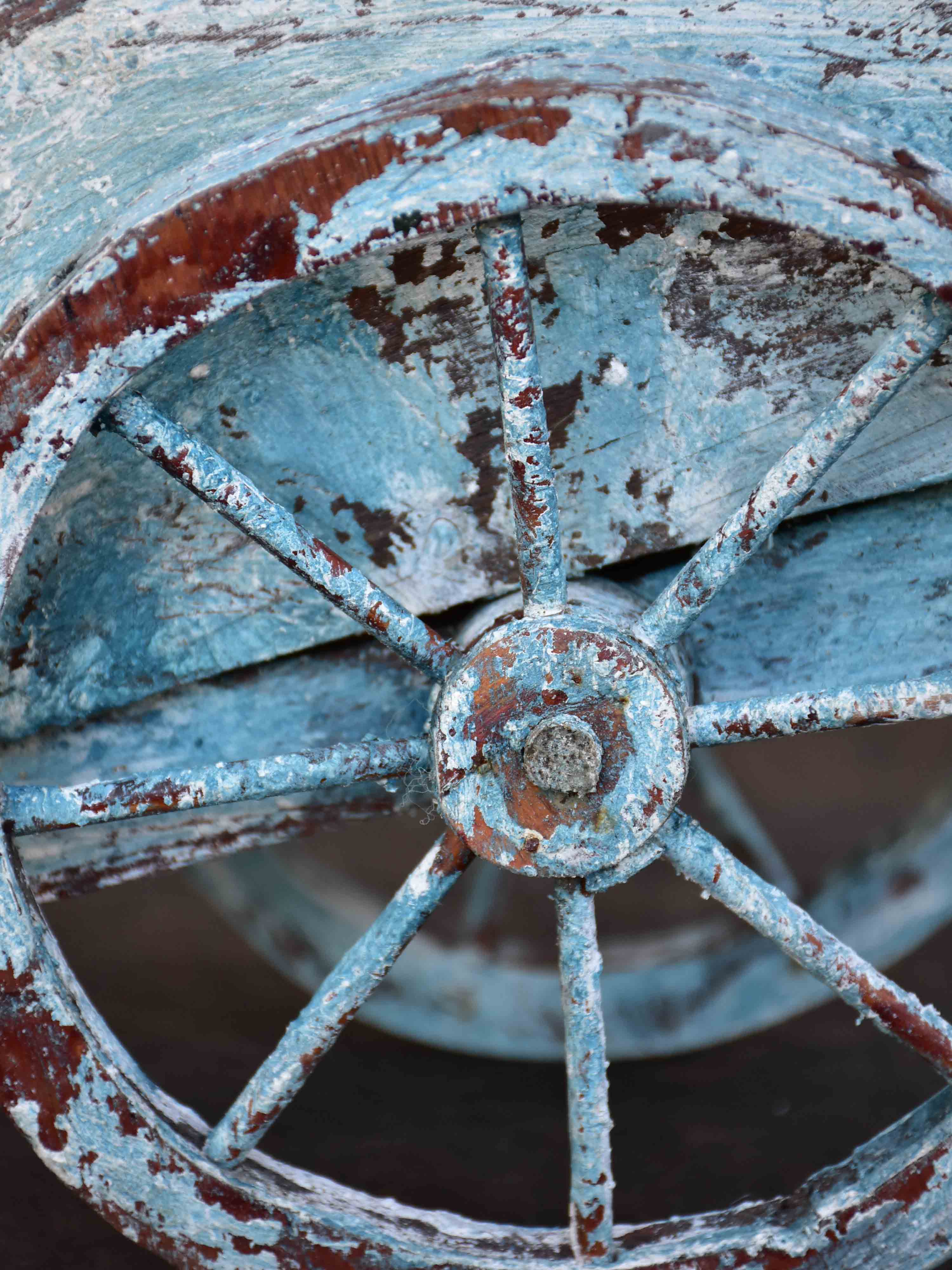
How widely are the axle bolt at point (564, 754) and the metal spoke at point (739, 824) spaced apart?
1.10 m

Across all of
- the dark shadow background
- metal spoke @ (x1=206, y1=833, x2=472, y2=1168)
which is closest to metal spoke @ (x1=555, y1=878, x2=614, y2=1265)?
metal spoke @ (x1=206, y1=833, x2=472, y2=1168)

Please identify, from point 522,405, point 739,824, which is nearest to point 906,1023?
point 522,405

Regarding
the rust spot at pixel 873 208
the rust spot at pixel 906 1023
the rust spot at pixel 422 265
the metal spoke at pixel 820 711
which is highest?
the rust spot at pixel 422 265

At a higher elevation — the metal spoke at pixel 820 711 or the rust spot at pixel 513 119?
the rust spot at pixel 513 119

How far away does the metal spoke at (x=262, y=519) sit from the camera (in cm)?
82

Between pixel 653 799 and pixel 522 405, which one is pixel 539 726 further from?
pixel 522 405

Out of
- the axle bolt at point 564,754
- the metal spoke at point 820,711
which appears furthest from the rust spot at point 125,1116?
the metal spoke at point 820,711

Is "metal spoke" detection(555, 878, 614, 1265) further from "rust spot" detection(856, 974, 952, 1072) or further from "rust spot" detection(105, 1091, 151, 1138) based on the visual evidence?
"rust spot" detection(105, 1091, 151, 1138)

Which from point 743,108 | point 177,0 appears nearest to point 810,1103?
point 743,108

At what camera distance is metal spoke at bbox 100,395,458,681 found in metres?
0.82

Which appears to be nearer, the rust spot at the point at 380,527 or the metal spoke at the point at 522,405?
the metal spoke at the point at 522,405

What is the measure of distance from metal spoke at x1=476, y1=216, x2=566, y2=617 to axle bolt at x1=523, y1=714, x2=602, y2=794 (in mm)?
100

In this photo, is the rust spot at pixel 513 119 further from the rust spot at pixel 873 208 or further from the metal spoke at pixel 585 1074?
the metal spoke at pixel 585 1074

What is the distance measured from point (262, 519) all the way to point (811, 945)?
0.55 m
